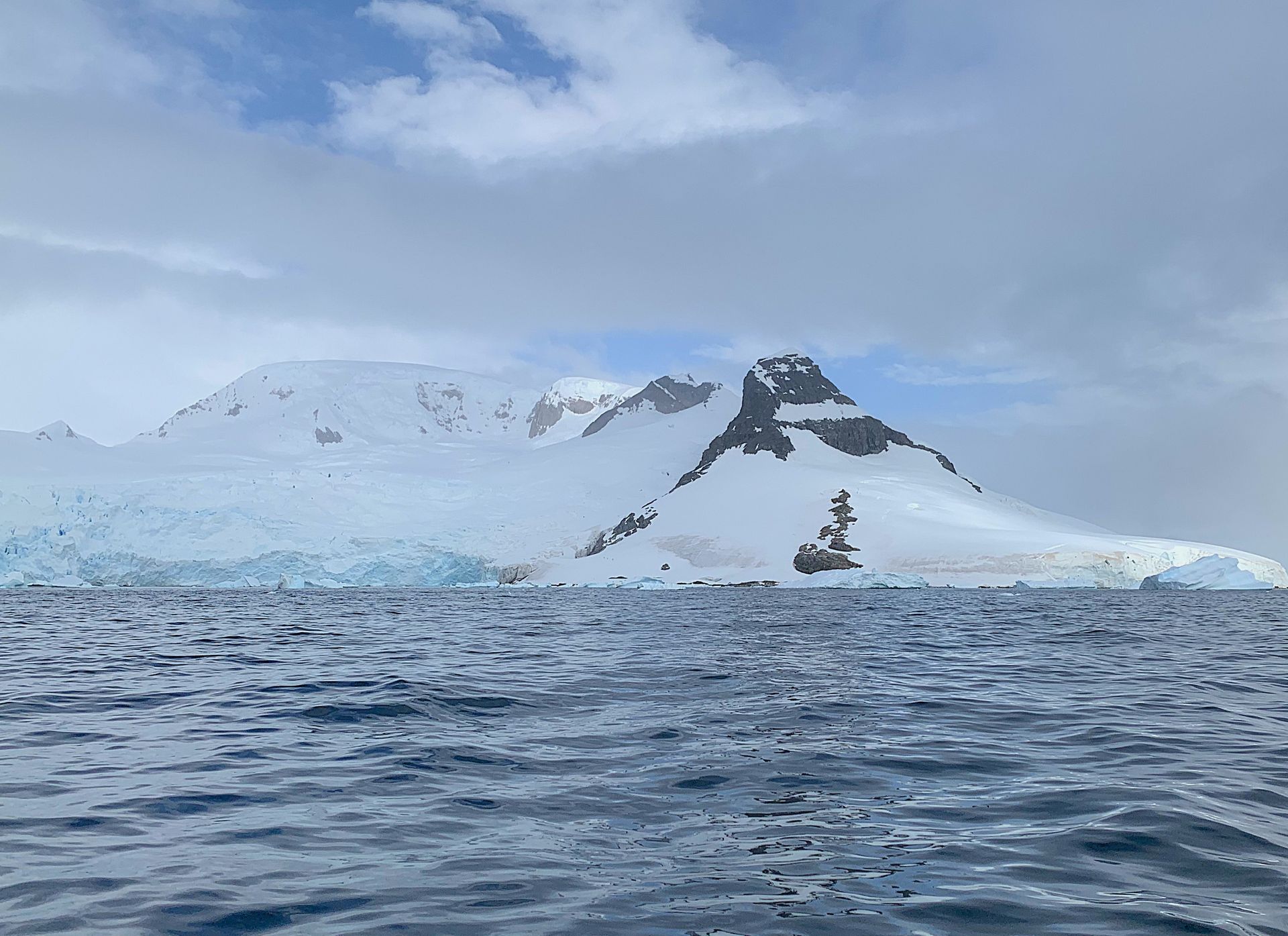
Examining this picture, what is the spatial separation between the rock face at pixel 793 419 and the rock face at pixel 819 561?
37870mm

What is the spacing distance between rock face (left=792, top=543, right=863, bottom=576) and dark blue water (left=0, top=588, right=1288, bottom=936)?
80.0 meters

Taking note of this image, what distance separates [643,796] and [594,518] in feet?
395

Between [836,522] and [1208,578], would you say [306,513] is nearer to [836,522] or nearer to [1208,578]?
[836,522]

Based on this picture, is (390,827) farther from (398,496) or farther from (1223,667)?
(398,496)

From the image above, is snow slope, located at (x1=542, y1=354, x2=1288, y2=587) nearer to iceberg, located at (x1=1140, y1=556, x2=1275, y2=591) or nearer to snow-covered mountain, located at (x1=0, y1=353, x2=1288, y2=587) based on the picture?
snow-covered mountain, located at (x1=0, y1=353, x2=1288, y2=587)

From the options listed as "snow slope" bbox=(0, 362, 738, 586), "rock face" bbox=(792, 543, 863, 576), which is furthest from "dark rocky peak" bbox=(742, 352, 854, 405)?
"rock face" bbox=(792, 543, 863, 576)

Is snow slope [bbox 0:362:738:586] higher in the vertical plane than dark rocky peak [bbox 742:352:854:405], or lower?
lower

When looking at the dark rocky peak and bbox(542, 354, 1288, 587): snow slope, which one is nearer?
bbox(542, 354, 1288, 587): snow slope

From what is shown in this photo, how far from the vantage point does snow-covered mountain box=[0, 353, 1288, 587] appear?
89.8 meters

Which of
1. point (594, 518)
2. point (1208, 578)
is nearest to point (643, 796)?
point (1208, 578)

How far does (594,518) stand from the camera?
130 meters

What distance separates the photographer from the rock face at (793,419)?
15088cm

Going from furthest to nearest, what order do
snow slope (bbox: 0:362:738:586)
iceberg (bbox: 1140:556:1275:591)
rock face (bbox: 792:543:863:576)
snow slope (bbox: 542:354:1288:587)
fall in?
rock face (bbox: 792:543:863:576), snow slope (bbox: 542:354:1288:587), snow slope (bbox: 0:362:738:586), iceberg (bbox: 1140:556:1275:591)

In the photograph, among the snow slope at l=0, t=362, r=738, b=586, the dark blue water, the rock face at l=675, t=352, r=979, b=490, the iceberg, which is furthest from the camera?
the rock face at l=675, t=352, r=979, b=490
